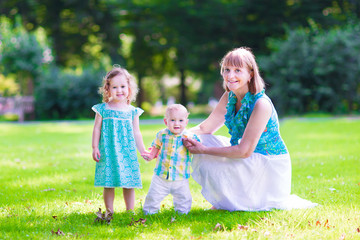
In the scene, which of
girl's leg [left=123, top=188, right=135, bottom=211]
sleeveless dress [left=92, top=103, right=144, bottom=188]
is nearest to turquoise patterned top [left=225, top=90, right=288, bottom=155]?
sleeveless dress [left=92, top=103, right=144, bottom=188]

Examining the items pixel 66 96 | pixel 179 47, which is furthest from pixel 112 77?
pixel 179 47

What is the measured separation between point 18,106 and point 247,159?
18.8 meters

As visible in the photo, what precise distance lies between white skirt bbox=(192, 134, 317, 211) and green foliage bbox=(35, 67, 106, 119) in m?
17.5

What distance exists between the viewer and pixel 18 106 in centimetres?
2105

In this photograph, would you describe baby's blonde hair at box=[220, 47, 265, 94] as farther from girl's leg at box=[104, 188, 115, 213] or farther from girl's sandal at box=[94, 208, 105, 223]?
girl's sandal at box=[94, 208, 105, 223]

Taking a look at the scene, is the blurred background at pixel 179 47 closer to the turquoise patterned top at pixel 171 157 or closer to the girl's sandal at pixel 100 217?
the turquoise patterned top at pixel 171 157

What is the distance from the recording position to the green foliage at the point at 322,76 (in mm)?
19750

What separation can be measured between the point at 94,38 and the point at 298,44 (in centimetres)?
1877

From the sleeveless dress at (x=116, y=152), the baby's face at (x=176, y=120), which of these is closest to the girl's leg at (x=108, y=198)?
the sleeveless dress at (x=116, y=152)

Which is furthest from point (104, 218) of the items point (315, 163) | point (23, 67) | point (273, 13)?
A: point (273, 13)

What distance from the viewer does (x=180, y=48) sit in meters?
27.4

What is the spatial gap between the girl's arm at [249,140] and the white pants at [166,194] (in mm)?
366

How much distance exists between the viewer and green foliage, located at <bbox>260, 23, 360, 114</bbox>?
1975 cm

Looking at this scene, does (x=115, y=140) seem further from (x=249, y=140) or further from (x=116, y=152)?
(x=249, y=140)
